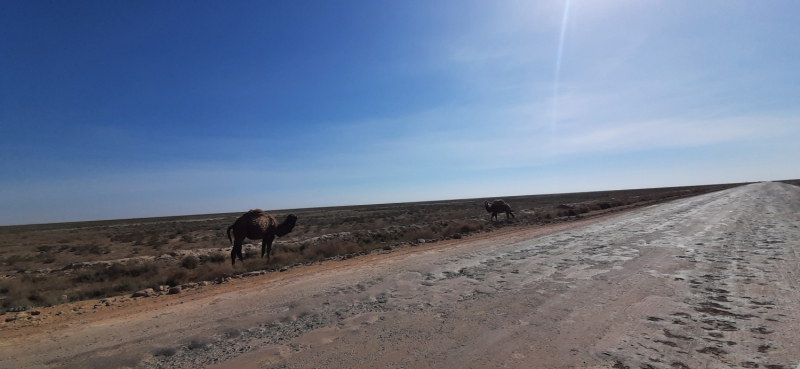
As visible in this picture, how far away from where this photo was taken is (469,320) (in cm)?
483

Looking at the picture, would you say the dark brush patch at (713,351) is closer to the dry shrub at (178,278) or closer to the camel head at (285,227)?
the dry shrub at (178,278)

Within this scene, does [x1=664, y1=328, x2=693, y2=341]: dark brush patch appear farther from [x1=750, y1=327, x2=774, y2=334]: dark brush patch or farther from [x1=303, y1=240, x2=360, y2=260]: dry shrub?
[x1=303, y1=240, x2=360, y2=260]: dry shrub

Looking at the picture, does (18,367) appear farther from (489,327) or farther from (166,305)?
(489,327)

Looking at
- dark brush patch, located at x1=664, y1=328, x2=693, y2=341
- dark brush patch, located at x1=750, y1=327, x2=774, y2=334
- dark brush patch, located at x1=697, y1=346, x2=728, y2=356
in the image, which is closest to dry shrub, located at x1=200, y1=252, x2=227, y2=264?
dark brush patch, located at x1=664, y1=328, x2=693, y2=341

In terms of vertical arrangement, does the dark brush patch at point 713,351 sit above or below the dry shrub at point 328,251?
above

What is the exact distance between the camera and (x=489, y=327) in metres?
4.55

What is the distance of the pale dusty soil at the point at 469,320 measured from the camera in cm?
377

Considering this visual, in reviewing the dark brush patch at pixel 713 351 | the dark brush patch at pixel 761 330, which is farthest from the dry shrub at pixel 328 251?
the dark brush patch at pixel 761 330

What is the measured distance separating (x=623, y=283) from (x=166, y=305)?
908 centimetres

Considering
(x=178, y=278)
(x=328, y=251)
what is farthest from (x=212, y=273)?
(x=328, y=251)

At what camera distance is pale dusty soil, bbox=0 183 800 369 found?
3770 mm

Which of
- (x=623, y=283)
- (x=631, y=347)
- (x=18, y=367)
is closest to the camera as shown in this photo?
Answer: (x=631, y=347)

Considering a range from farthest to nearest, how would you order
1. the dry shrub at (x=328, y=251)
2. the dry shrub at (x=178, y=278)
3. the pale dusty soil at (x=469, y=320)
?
1. the dry shrub at (x=328, y=251)
2. the dry shrub at (x=178, y=278)
3. the pale dusty soil at (x=469, y=320)

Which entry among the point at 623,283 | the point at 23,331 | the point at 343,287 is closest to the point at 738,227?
the point at 623,283
